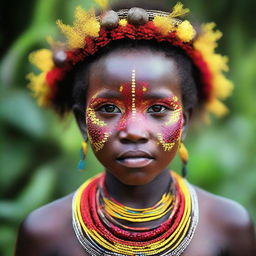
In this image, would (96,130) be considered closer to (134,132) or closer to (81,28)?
(134,132)

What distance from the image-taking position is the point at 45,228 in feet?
7.63

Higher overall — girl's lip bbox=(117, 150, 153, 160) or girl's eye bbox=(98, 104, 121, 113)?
girl's eye bbox=(98, 104, 121, 113)

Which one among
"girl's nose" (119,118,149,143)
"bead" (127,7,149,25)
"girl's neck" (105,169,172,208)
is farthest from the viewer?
"girl's neck" (105,169,172,208)

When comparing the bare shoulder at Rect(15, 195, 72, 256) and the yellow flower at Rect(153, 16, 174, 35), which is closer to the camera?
the yellow flower at Rect(153, 16, 174, 35)

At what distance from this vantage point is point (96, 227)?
7.26 feet

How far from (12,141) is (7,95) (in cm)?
32

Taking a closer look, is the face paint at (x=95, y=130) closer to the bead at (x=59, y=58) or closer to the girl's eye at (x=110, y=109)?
the girl's eye at (x=110, y=109)

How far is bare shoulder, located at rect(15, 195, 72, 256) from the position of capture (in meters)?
2.29

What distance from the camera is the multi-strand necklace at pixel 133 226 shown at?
7.11ft

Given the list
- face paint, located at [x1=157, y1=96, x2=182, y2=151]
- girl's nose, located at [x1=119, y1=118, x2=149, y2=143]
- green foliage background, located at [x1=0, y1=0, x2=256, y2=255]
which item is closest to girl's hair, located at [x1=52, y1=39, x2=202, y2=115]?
face paint, located at [x1=157, y1=96, x2=182, y2=151]

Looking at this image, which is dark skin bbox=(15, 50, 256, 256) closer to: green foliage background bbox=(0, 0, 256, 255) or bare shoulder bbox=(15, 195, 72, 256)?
bare shoulder bbox=(15, 195, 72, 256)

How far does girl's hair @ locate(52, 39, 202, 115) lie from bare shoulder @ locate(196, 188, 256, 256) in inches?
16.4

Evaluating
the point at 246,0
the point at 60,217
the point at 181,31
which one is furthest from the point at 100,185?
the point at 246,0

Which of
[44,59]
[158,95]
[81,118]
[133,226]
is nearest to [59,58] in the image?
[44,59]
